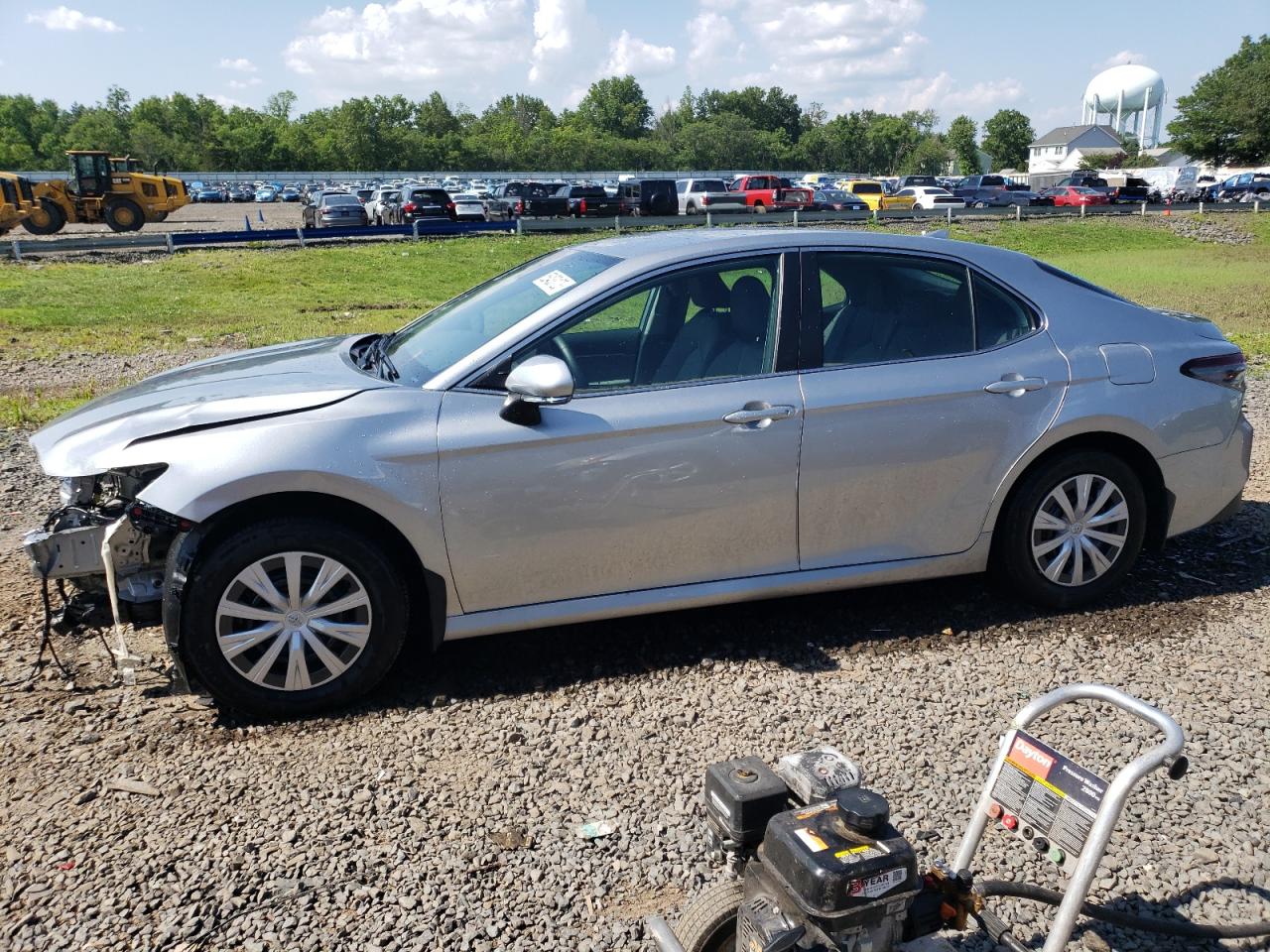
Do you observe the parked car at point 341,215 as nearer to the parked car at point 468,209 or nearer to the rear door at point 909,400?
the parked car at point 468,209

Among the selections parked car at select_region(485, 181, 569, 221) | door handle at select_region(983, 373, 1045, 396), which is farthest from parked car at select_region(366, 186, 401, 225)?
door handle at select_region(983, 373, 1045, 396)

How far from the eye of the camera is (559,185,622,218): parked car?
1508 inches

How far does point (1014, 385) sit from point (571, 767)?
8.33 ft

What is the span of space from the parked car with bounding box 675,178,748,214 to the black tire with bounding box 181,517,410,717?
3788 cm

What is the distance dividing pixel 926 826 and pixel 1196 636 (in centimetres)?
211

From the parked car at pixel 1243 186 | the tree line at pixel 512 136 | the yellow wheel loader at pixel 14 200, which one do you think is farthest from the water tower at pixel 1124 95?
the yellow wheel loader at pixel 14 200

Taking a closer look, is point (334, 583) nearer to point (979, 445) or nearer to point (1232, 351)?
point (979, 445)

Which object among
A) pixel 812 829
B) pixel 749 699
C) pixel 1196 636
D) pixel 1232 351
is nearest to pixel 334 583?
pixel 749 699

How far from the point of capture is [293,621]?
145 inches

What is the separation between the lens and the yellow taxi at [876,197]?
45.2 metres

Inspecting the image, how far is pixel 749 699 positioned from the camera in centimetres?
393

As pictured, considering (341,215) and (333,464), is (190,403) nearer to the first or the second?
(333,464)

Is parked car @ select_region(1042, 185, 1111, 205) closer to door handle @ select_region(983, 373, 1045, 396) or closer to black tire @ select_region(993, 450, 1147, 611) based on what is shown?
black tire @ select_region(993, 450, 1147, 611)

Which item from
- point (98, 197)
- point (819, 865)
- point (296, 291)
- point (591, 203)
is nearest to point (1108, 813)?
point (819, 865)
